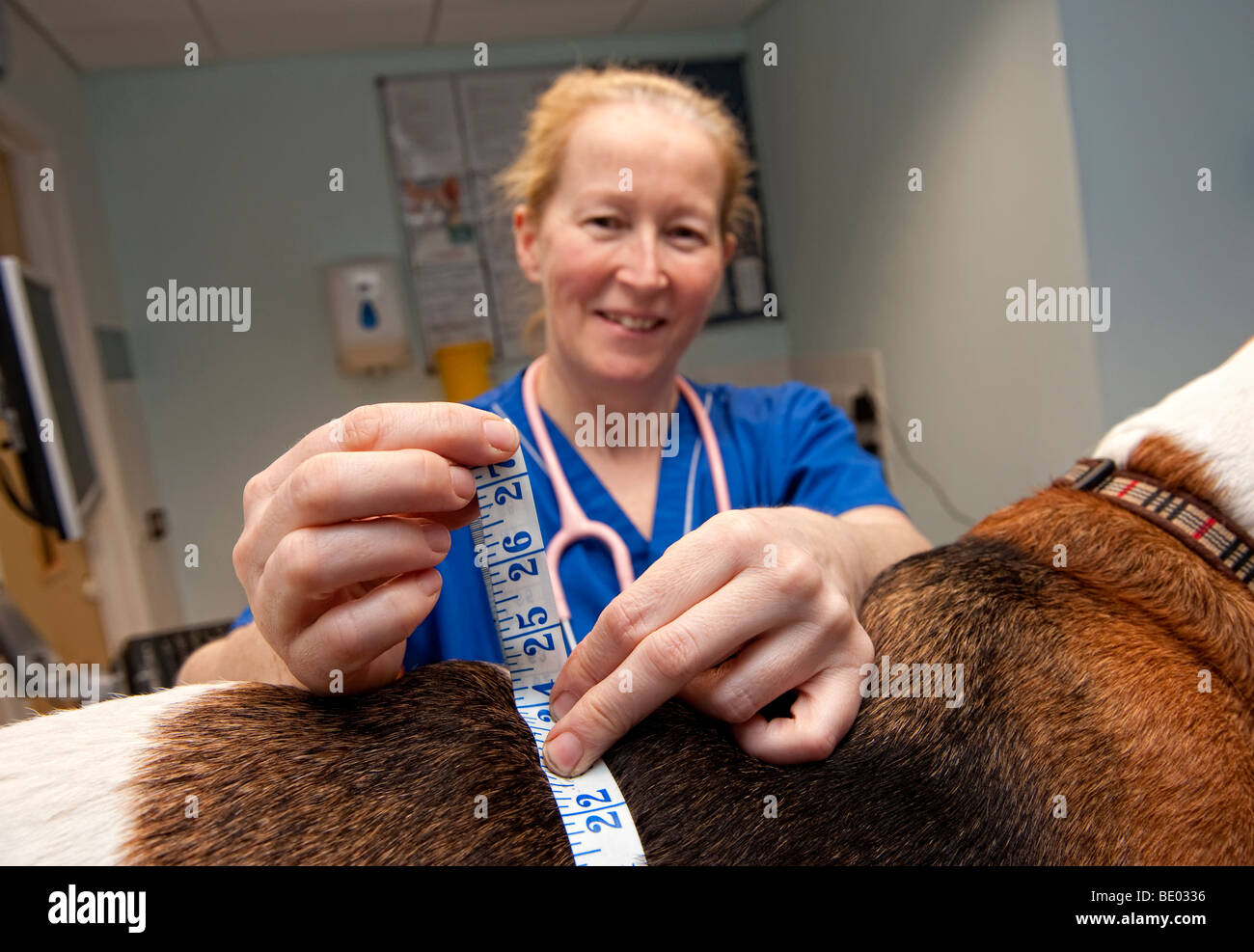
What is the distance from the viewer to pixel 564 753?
558mm

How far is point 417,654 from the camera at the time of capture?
0.98 m

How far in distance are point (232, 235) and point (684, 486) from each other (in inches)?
124

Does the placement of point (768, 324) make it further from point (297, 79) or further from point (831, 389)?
point (297, 79)

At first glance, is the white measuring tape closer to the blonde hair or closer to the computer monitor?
the blonde hair

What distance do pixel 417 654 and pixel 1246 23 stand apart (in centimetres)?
252

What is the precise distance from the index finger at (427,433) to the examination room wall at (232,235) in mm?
3118

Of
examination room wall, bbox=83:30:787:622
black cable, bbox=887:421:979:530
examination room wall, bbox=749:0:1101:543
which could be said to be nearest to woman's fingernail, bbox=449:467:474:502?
examination room wall, bbox=749:0:1101:543

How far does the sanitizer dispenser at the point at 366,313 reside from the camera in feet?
11.8

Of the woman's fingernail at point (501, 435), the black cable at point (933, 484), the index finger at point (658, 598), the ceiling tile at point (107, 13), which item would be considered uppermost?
the ceiling tile at point (107, 13)

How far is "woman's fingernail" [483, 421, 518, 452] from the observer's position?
0.55 metres

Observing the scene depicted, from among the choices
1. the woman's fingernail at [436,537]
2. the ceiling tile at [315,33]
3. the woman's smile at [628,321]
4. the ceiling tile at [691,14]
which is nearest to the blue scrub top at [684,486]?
the woman's smile at [628,321]

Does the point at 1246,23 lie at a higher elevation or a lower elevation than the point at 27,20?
lower

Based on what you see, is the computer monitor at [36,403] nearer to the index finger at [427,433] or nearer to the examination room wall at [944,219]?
the index finger at [427,433]
